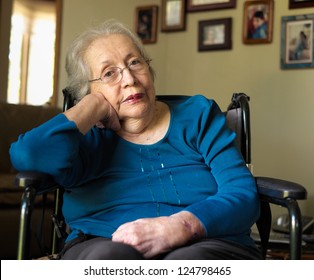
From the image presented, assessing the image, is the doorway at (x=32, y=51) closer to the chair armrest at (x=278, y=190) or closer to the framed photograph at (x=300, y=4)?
the framed photograph at (x=300, y=4)

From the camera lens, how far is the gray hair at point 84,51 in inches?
55.7

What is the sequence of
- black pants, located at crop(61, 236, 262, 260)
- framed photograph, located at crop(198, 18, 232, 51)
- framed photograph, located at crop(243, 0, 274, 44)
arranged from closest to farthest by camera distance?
black pants, located at crop(61, 236, 262, 260), framed photograph, located at crop(243, 0, 274, 44), framed photograph, located at crop(198, 18, 232, 51)

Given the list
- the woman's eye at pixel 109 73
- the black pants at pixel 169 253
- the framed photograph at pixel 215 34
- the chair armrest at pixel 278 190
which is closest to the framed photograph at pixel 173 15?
the framed photograph at pixel 215 34

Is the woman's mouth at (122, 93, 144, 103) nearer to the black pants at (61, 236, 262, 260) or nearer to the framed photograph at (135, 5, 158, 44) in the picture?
the black pants at (61, 236, 262, 260)

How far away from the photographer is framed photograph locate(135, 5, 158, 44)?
12.4ft

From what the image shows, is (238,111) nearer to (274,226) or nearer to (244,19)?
(274,226)

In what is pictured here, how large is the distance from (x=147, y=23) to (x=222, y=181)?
2750mm

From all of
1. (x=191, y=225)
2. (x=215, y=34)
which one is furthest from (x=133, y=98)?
(x=215, y=34)

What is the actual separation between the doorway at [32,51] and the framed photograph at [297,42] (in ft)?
14.4

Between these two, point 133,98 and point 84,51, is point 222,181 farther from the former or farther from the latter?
point 84,51

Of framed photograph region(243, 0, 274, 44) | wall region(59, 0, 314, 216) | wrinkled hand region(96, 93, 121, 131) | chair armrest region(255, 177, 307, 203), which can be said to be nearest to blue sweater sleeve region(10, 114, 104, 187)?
wrinkled hand region(96, 93, 121, 131)

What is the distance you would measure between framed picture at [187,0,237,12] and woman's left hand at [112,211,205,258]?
8.80 feet

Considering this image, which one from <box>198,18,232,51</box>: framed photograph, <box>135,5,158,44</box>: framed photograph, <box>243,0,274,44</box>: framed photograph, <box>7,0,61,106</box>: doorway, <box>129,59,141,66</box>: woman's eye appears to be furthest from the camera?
<box>7,0,61,106</box>: doorway

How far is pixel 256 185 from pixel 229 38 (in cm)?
236
